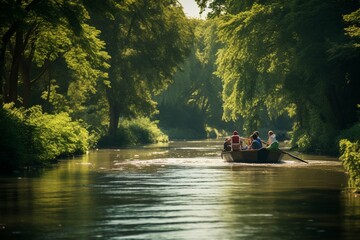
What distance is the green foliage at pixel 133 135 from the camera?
8188 cm

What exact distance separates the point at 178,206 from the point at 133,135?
2668 inches

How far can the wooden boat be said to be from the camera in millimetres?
47688

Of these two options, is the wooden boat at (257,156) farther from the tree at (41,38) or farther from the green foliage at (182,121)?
the green foliage at (182,121)

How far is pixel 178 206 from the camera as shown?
21875 millimetres

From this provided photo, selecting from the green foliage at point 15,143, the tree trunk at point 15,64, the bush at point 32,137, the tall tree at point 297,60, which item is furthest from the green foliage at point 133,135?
the green foliage at point 15,143

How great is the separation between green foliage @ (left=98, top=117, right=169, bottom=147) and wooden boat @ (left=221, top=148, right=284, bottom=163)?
32755 millimetres

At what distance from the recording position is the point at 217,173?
3712cm

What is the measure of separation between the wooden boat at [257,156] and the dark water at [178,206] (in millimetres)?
10572

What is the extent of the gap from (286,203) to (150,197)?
3809mm

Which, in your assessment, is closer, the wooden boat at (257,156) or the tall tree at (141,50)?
the wooden boat at (257,156)

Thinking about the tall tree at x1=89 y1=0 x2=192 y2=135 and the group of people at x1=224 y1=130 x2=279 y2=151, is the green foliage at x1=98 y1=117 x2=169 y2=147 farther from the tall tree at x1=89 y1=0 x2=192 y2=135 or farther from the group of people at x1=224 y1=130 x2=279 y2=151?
the group of people at x1=224 y1=130 x2=279 y2=151

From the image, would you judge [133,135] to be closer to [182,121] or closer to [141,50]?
[141,50]

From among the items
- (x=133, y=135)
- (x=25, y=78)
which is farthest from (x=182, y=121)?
(x=25, y=78)

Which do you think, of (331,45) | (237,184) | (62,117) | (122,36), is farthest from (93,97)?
(237,184)
